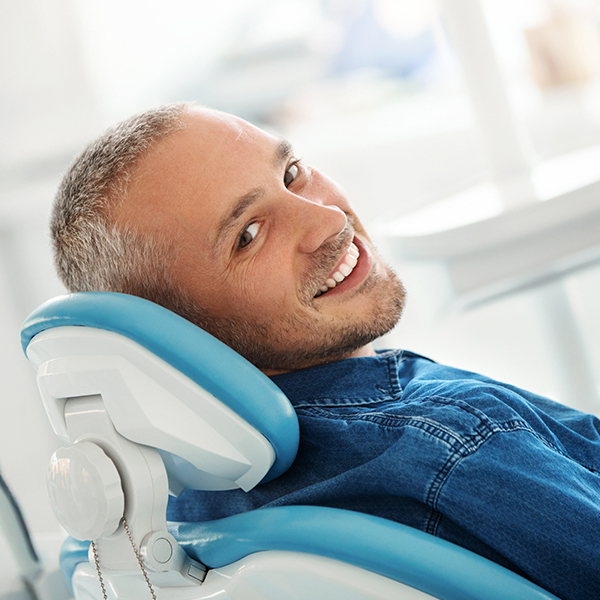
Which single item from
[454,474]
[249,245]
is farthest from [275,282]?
[454,474]

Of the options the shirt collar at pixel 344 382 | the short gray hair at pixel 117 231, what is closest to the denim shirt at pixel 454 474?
the shirt collar at pixel 344 382

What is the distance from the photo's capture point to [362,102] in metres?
2.79

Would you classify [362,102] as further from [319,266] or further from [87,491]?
[87,491]

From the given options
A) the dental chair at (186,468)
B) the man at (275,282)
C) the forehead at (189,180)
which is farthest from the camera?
the forehead at (189,180)

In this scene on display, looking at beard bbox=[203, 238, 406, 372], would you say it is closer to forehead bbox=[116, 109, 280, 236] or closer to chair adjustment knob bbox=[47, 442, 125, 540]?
forehead bbox=[116, 109, 280, 236]

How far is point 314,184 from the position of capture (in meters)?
0.94

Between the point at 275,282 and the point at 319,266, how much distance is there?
0.06 meters

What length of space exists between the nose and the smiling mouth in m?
0.05

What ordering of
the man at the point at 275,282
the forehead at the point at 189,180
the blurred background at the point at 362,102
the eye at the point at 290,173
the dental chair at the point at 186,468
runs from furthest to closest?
the blurred background at the point at 362,102, the eye at the point at 290,173, the forehead at the point at 189,180, the man at the point at 275,282, the dental chair at the point at 186,468

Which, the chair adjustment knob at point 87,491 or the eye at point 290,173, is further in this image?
the eye at point 290,173

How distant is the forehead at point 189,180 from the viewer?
81 cm

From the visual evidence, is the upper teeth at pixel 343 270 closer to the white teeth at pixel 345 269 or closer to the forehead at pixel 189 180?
the white teeth at pixel 345 269

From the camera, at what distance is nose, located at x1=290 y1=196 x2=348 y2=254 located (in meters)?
0.83

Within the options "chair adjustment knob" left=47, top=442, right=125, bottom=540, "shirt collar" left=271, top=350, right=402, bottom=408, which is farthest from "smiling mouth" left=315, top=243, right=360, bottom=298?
"chair adjustment knob" left=47, top=442, right=125, bottom=540
